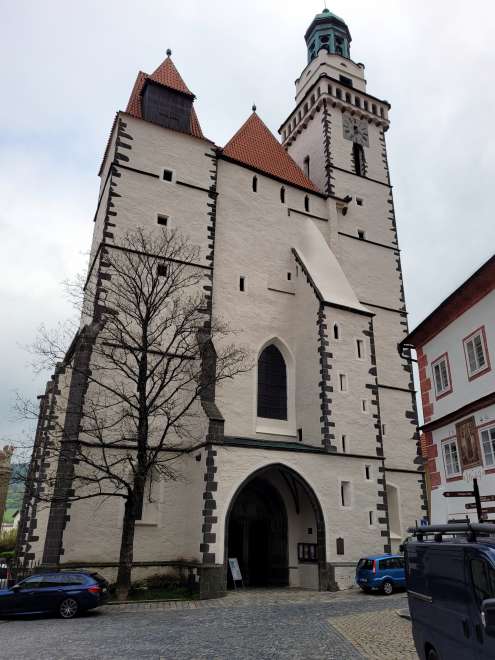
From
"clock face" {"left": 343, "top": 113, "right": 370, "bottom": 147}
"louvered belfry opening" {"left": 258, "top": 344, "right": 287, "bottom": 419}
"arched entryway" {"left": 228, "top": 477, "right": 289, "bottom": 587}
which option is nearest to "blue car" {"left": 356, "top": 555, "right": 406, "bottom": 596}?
"arched entryway" {"left": 228, "top": 477, "right": 289, "bottom": 587}

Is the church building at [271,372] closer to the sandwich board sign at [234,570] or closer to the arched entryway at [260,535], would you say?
the arched entryway at [260,535]

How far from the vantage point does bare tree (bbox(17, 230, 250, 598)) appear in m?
15.1

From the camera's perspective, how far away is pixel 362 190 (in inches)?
1115

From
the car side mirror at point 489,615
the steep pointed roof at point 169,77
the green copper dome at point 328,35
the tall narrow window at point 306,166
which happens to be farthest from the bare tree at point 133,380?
the green copper dome at point 328,35

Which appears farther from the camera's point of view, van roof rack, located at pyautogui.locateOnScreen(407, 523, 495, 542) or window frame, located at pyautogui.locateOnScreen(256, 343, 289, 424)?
window frame, located at pyautogui.locateOnScreen(256, 343, 289, 424)

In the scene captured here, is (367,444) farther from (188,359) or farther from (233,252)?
(233,252)

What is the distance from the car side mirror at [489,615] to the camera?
432 centimetres

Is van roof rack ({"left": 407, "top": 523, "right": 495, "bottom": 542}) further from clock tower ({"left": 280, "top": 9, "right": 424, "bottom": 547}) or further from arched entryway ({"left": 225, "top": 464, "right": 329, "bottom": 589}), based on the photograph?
clock tower ({"left": 280, "top": 9, "right": 424, "bottom": 547})

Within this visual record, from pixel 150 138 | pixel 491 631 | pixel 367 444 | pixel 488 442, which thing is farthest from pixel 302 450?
pixel 150 138

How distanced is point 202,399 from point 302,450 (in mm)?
3803

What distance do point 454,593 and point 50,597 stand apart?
32.3 ft

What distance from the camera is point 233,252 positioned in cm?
2205

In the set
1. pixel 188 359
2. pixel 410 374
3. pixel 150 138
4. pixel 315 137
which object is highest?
pixel 315 137

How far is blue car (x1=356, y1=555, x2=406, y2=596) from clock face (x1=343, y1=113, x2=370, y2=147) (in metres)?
23.1
